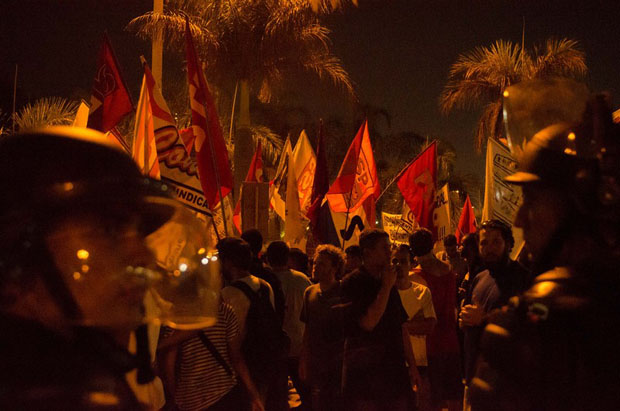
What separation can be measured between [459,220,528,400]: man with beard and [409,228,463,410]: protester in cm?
93

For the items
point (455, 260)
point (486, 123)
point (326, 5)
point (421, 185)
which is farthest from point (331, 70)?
point (455, 260)

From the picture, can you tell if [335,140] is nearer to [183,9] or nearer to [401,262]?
[183,9]

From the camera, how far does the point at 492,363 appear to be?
2.02 m

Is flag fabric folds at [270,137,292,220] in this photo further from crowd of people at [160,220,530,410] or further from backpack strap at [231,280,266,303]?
backpack strap at [231,280,266,303]

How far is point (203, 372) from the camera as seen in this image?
13.8ft

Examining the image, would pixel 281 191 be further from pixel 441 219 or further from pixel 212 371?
pixel 212 371

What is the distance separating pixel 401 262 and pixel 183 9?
50.3ft

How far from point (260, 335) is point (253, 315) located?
14 cm

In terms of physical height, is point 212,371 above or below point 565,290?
below

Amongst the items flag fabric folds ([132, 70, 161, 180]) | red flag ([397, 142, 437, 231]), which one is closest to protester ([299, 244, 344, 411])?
flag fabric folds ([132, 70, 161, 180])

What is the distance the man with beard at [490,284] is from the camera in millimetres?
4636

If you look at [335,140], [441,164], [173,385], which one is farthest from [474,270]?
[441,164]

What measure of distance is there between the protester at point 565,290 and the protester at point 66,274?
1096 millimetres

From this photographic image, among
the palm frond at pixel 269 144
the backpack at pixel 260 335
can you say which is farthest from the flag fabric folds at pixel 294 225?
the palm frond at pixel 269 144
